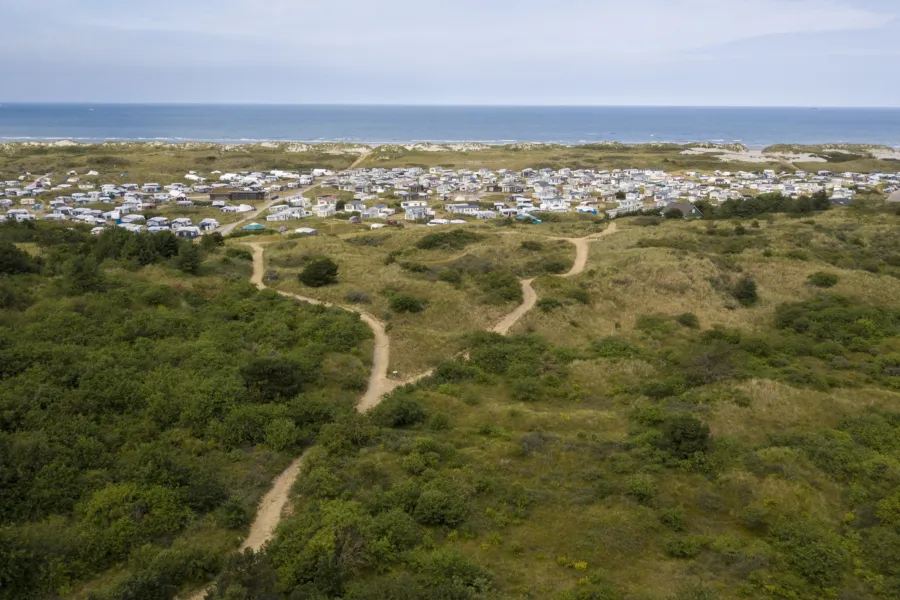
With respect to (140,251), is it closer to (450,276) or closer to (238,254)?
(238,254)

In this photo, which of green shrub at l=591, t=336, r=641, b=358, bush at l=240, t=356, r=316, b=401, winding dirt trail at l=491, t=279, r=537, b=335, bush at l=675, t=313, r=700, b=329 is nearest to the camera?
bush at l=240, t=356, r=316, b=401

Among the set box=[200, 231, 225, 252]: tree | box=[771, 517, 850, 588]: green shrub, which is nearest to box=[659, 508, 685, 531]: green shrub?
box=[771, 517, 850, 588]: green shrub

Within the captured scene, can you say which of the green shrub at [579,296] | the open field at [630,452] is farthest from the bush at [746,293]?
the green shrub at [579,296]

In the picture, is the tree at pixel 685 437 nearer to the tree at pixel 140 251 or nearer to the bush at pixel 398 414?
the bush at pixel 398 414

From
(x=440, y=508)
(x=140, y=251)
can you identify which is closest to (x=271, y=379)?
(x=440, y=508)

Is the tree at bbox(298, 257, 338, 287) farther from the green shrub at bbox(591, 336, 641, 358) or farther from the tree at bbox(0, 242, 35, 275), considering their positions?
the green shrub at bbox(591, 336, 641, 358)

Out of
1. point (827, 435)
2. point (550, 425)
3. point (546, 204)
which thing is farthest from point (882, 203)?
point (550, 425)

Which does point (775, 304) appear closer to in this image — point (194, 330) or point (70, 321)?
point (194, 330)

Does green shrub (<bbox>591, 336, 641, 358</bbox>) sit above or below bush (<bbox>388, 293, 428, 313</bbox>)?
below
